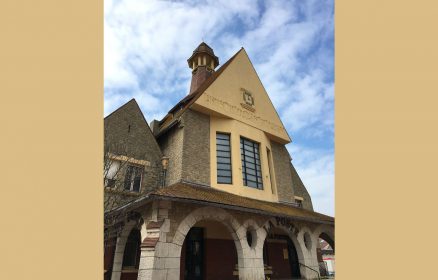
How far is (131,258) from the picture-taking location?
1238cm

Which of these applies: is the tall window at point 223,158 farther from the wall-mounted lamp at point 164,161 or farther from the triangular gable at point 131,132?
the triangular gable at point 131,132

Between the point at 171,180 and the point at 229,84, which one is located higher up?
the point at 229,84

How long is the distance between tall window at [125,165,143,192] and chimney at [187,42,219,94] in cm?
1113

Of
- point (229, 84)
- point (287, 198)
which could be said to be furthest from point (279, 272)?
point (229, 84)

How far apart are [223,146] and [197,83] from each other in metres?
9.24

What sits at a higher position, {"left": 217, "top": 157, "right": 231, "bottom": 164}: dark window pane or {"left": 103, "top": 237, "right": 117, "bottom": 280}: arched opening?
{"left": 217, "top": 157, "right": 231, "bottom": 164}: dark window pane

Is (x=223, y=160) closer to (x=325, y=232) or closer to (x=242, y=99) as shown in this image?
(x=242, y=99)

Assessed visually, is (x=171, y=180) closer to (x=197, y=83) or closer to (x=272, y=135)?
(x=272, y=135)

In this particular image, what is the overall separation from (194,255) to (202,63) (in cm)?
1710

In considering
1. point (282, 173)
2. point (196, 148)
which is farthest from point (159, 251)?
point (282, 173)

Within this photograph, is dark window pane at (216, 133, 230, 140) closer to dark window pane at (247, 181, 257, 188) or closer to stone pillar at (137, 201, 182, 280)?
Result: dark window pane at (247, 181, 257, 188)

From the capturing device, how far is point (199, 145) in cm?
1510

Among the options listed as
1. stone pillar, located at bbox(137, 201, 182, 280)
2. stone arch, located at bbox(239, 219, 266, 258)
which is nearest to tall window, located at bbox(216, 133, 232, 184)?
stone arch, located at bbox(239, 219, 266, 258)

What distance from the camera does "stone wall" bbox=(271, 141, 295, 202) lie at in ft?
59.2
